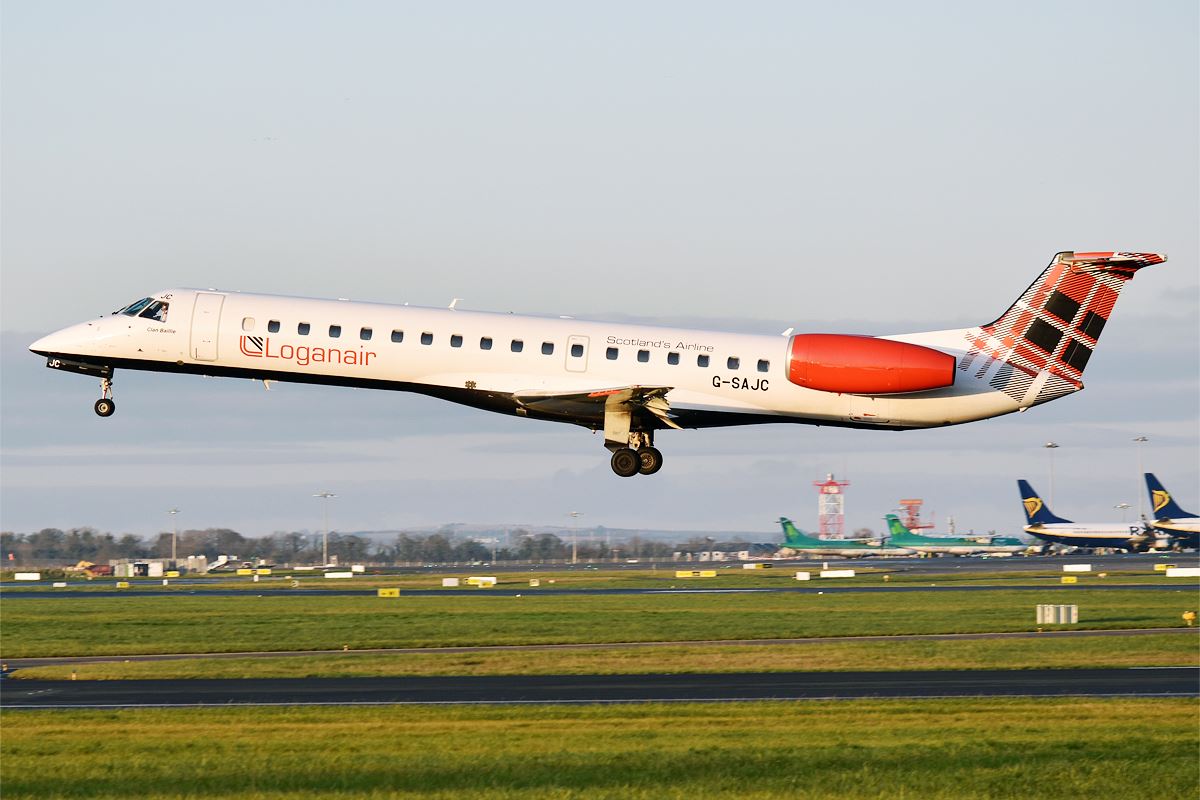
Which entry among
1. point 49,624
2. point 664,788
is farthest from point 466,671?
point 49,624

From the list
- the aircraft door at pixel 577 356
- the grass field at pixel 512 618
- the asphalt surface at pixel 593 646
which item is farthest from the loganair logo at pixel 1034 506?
the aircraft door at pixel 577 356

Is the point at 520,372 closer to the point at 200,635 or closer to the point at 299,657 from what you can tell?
the point at 299,657

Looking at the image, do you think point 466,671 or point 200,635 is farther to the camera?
point 200,635

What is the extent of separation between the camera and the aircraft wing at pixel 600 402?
3275cm

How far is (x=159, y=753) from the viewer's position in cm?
2222

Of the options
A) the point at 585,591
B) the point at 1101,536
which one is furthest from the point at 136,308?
the point at 1101,536

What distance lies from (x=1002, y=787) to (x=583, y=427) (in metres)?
16.7

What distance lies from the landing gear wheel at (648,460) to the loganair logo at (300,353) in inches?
262

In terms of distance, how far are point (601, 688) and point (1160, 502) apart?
119m

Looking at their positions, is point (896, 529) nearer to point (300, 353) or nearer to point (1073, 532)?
point (1073, 532)

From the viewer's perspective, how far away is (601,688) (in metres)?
30.8

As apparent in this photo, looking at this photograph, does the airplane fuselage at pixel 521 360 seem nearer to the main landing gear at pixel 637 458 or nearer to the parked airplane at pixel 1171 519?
the main landing gear at pixel 637 458

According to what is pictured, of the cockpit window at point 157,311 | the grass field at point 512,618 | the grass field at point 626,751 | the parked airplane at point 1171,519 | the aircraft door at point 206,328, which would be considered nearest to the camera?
the grass field at point 626,751

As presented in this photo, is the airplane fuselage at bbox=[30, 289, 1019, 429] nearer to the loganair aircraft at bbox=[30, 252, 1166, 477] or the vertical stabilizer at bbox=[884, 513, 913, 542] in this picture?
the loganair aircraft at bbox=[30, 252, 1166, 477]
